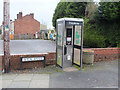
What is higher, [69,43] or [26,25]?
[26,25]

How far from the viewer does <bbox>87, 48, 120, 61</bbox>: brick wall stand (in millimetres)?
7770

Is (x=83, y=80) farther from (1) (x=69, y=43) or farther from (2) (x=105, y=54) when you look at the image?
(2) (x=105, y=54)

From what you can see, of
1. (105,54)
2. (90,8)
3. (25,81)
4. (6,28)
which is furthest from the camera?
(90,8)

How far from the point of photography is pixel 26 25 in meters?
42.5

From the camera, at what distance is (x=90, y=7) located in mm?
15672

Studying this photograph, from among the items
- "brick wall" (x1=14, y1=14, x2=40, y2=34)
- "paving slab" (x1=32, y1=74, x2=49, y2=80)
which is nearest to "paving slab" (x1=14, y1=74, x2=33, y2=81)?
"paving slab" (x1=32, y1=74, x2=49, y2=80)

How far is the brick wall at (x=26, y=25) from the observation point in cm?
4144

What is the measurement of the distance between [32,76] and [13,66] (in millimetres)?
1320

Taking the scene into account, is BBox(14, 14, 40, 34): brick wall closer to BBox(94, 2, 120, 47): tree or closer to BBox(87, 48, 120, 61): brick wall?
BBox(94, 2, 120, 47): tree

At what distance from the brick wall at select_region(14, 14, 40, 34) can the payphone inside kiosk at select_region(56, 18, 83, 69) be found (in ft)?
124

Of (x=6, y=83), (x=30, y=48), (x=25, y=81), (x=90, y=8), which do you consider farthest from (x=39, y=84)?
(x=90, y=8)

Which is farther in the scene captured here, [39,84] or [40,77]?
[40,77]

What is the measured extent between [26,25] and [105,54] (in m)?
37.8

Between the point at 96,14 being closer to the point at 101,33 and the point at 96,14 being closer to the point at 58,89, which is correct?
the point at 101,33
